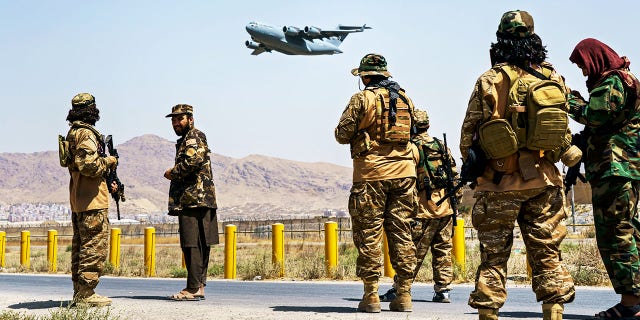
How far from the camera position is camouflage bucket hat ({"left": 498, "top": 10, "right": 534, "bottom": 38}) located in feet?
18.8

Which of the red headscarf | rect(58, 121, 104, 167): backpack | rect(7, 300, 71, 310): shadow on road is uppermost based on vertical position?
the red headscarf

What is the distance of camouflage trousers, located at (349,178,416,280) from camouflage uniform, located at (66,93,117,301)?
2451 mm

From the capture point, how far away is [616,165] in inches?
258

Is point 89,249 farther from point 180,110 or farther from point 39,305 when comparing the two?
point 180,110

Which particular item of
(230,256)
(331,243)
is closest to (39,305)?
(331,243)

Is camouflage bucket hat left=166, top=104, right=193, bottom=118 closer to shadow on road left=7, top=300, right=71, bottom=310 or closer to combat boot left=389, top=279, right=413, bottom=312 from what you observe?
shadow on road left=7, top=300, right=71, bottom=310

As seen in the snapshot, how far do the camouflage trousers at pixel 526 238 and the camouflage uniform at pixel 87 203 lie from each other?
4.08 metres

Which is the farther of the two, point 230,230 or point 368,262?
point 230,230

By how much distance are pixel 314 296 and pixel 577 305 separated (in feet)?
10.1

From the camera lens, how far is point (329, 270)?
14.5 meters

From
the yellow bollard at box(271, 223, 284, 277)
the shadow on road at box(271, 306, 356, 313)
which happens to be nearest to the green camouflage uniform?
the shadow on road at box(271, 306, 356, 313)

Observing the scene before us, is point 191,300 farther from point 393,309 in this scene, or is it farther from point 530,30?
point 530,30

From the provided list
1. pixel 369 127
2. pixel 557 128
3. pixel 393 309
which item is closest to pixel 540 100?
pixel 557 128

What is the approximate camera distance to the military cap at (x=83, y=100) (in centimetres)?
854
